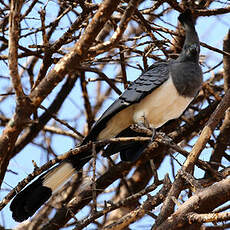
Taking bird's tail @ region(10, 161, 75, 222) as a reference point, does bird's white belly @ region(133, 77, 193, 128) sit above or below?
above

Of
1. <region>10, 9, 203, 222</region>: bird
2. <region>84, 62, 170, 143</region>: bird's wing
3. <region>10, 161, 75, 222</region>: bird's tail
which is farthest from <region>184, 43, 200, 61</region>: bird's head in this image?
<region>10, 161, 75, 222</region>: bird's tail

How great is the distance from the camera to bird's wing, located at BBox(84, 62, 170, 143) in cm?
449

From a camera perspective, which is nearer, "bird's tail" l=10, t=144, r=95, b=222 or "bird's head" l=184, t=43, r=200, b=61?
"bird's tail" l=10, t=144, r=95, b=222

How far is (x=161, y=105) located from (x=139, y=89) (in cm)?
27

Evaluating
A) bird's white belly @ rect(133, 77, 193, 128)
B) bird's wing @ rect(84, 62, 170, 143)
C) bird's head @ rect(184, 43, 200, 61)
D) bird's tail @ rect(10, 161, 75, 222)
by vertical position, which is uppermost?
bird's head @ rect(184, 43, 200, 61)

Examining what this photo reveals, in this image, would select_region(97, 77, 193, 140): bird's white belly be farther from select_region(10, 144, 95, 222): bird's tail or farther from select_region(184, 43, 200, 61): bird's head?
select_region(10, 144, 95, 222): bird's tail

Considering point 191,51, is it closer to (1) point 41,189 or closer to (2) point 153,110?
(2) point 153,110

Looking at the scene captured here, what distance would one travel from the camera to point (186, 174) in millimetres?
3232

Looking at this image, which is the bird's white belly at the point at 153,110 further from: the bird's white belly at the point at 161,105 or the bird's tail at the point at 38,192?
the bird's tail at the point at 38,192

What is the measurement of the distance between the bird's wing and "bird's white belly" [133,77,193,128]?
7 cm

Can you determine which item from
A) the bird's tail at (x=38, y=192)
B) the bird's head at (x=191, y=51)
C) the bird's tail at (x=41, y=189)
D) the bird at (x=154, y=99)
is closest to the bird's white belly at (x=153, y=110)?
the bird at (x=154, y=99)

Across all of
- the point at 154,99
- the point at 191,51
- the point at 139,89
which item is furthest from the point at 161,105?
the point at 191,51

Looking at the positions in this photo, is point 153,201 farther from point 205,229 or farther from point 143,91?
point 143,91

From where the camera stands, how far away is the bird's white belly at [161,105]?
4.48 meters
